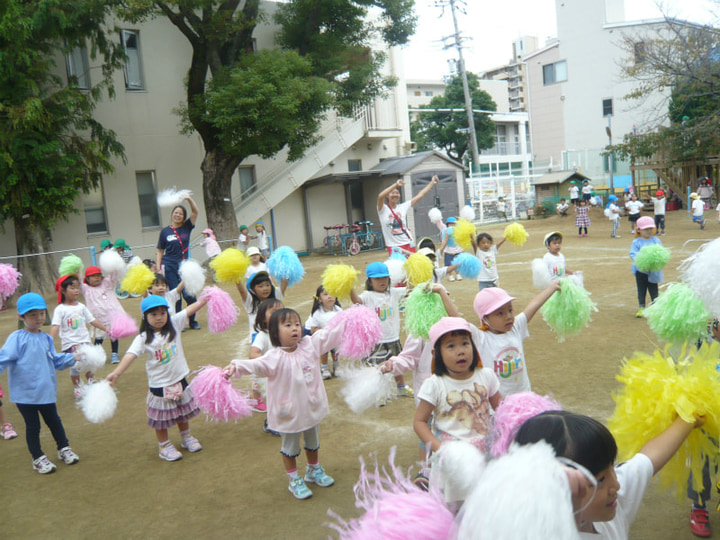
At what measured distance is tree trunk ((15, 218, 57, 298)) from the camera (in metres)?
14.8

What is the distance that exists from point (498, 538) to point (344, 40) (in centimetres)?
1802

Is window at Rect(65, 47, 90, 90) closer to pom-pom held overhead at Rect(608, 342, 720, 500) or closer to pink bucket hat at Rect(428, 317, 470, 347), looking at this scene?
pink bucket hat at Rect(428, 317, 470, 347)

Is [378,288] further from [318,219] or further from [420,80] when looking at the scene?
[420,80]

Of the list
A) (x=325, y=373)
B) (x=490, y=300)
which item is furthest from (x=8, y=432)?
(x=490, y=300)

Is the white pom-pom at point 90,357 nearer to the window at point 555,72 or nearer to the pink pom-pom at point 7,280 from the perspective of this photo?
the pink pom-pom at point 7,280

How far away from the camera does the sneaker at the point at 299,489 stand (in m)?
3.77

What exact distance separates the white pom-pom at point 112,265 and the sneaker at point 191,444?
3217mm

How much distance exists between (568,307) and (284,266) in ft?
10.4

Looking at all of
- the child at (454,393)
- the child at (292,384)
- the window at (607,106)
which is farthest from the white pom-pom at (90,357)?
the window at (607,106)

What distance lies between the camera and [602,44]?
35.6 meters

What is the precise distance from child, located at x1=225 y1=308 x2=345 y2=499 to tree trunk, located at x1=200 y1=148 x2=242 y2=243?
13.9 m

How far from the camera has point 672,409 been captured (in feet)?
6.08

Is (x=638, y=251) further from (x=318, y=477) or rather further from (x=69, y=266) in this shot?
(x=69, y=266)

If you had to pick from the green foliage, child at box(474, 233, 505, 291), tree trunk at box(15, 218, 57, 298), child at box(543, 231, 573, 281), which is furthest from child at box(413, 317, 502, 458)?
the green foliage
